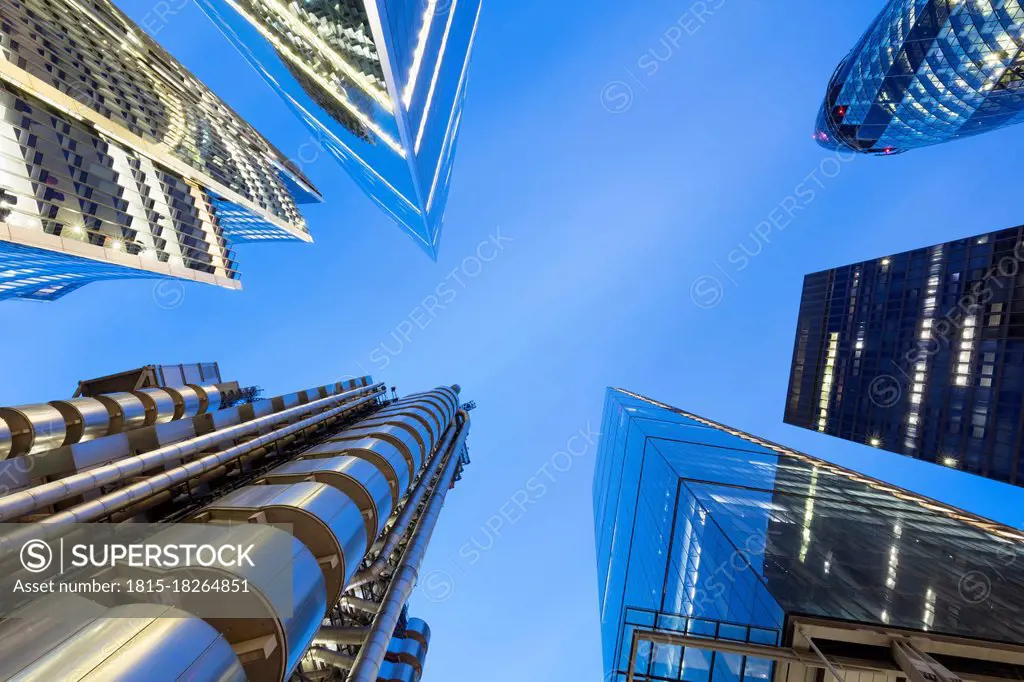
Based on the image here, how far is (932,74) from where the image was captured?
174 feet

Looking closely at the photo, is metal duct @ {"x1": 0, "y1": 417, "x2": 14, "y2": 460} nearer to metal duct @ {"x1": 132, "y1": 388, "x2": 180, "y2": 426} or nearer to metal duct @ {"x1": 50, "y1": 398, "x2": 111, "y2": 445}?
metal duct @ {"x1": 50, "y1": 398, "x2": 111, "y2": 445}

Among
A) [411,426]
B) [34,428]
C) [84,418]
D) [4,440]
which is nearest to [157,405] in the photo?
[84,418]

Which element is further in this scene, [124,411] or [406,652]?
[406,652]

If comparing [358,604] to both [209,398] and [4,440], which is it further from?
[4,440]

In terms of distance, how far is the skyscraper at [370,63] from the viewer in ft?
104

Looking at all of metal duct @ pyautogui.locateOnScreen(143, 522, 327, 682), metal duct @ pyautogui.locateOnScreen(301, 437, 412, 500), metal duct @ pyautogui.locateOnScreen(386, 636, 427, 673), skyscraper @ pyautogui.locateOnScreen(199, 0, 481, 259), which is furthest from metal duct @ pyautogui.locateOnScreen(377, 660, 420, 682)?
skyscraper @ pyautogui.locateOnScreen(199, 0, 481, 259)

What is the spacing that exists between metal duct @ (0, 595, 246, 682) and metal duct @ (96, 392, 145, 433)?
424 inches

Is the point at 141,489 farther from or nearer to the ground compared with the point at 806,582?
nearer to the ground

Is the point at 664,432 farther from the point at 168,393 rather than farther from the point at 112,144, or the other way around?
the point at 112,144

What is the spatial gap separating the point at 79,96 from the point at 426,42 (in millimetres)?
33599

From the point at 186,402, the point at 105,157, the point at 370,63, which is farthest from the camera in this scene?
the point at 105,157

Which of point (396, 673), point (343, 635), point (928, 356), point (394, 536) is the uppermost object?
point (928, 356)

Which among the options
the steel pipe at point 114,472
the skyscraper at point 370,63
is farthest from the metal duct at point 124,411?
the skyscraper at point 370,63

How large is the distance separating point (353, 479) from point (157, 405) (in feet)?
34.1
